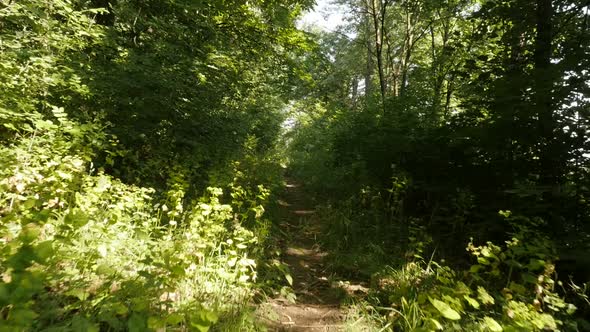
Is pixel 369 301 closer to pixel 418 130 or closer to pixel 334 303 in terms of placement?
pixel 334 303

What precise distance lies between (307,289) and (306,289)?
0.06 ft

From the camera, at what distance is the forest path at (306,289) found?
3.70m

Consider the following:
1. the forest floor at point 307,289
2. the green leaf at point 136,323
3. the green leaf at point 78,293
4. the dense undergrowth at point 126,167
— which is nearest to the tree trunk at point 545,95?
the forest floor at point 307,289

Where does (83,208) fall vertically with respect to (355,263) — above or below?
above

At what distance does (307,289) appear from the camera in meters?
4.74

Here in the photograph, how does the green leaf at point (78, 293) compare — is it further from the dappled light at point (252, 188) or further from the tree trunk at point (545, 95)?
the tree trunk at point (545, 95)

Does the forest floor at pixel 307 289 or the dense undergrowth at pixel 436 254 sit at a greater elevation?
the dense undergrowth at pixel 436 254

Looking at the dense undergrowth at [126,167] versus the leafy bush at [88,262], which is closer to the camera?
the leafy bush at [88,262]

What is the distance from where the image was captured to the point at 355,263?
5395 millimetres

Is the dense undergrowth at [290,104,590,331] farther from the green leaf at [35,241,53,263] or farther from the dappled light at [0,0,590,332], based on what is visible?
the green leaf at [35,241,53,263]

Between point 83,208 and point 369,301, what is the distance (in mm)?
3383

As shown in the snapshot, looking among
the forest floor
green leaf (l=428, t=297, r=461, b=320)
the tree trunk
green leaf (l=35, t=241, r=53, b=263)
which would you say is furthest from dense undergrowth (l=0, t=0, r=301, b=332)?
the tree trunk

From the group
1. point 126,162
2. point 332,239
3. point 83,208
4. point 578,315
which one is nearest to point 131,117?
point 126,162

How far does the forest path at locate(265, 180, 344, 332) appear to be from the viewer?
12.1 ft
